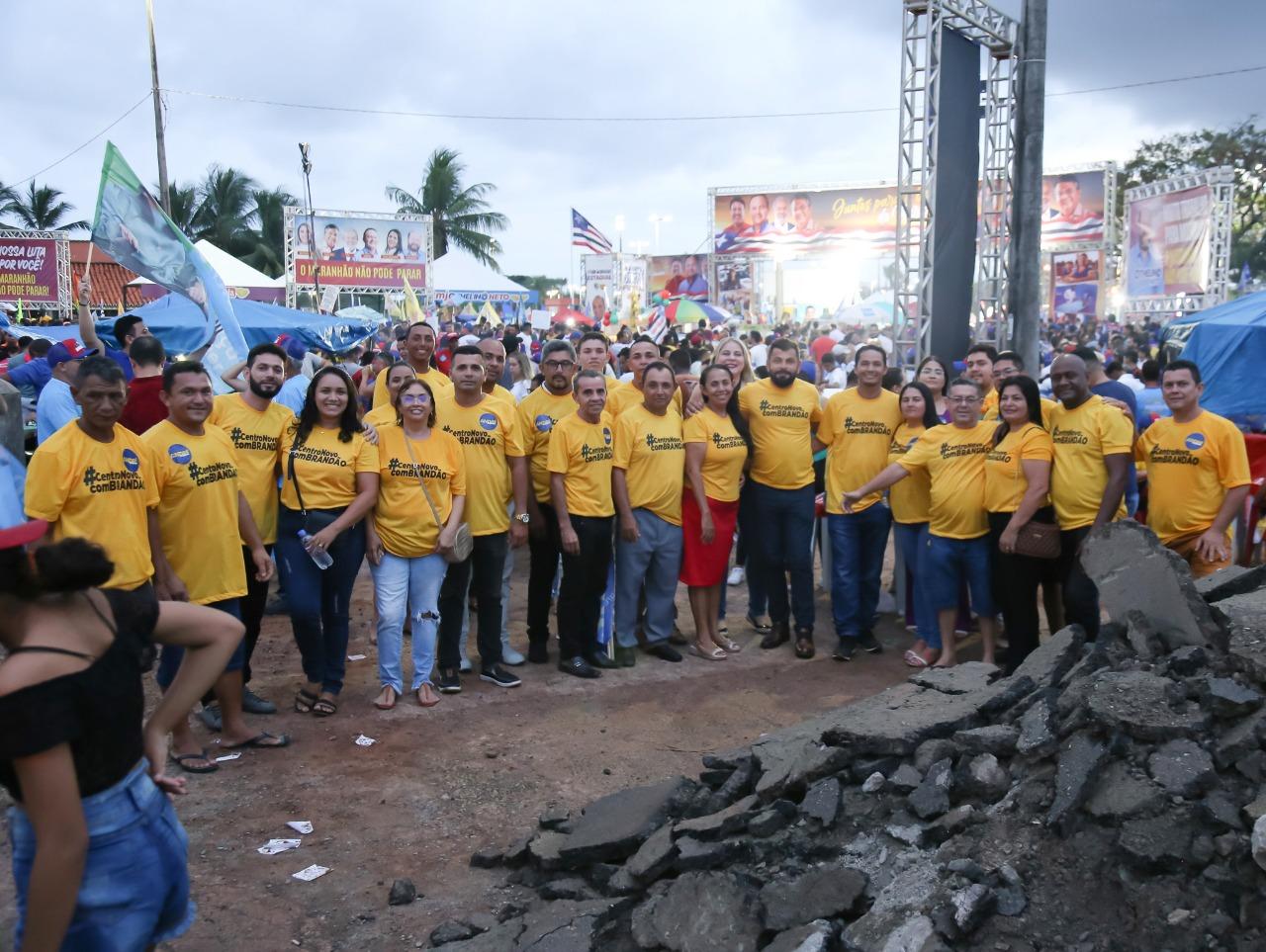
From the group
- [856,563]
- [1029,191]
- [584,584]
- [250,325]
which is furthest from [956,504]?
[250,325]

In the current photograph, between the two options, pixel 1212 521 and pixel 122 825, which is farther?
pixel 1212 521

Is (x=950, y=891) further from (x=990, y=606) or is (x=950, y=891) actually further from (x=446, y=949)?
(x=990, y=606)

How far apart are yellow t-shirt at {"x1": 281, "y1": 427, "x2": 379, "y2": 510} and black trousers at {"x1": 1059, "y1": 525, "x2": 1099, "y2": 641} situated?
385 cm

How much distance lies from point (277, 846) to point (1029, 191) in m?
8.37

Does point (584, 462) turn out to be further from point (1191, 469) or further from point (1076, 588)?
point (1191, 469)

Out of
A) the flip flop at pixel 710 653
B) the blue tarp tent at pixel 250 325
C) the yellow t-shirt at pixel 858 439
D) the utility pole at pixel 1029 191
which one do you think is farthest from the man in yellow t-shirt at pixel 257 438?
the utility pole at pixel 1029 191

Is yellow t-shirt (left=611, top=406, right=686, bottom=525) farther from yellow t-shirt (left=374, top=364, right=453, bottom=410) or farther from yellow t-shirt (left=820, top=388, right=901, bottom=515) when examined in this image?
yellow t-shirt (left=374, top=364, right=453, bottom=410)

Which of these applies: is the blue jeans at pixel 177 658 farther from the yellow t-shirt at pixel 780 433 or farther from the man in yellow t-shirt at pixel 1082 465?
the man in yellow t-shirt at pixel 1082 465

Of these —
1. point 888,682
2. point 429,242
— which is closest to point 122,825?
point 888,682

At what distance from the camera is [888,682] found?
6.41 metres

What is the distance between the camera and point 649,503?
21.6ft

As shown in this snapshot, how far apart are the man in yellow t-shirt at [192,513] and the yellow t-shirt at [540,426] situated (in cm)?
199

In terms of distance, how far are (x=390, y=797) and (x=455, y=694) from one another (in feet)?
4.34

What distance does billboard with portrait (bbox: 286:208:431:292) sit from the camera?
29.6 metres
